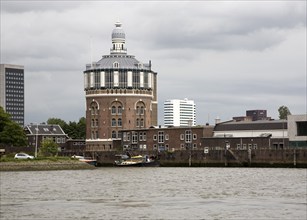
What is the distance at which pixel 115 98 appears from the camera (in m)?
175

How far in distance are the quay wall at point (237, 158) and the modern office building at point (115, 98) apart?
26054mm

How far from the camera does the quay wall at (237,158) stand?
12215 centimetres

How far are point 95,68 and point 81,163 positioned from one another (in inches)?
1861

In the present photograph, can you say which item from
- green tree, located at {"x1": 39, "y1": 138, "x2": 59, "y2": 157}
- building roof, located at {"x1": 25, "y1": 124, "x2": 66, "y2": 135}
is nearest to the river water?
green tree, located at {"x1": 39, "y1": 138, "x2": 59, "y2": 157}

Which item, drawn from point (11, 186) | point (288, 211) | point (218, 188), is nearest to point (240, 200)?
point (288, 211)

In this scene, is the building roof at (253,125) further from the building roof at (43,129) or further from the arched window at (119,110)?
the building roof at (43,129)

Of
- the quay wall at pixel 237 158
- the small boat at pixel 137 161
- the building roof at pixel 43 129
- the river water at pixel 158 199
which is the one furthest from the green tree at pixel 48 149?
the river water at pixel 158 199

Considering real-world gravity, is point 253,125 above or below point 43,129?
below

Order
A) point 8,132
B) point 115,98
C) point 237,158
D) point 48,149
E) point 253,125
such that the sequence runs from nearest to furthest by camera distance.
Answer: point 237,158 < point 253,125 < point 48,149 < point 8,132 < point 115,98

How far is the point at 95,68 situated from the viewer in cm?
17888

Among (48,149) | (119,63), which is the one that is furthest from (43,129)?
(48,149)

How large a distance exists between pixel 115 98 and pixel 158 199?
11053 centimetres

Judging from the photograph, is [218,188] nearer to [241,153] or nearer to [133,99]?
[241,153]

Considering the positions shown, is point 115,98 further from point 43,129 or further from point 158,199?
point 158,199
